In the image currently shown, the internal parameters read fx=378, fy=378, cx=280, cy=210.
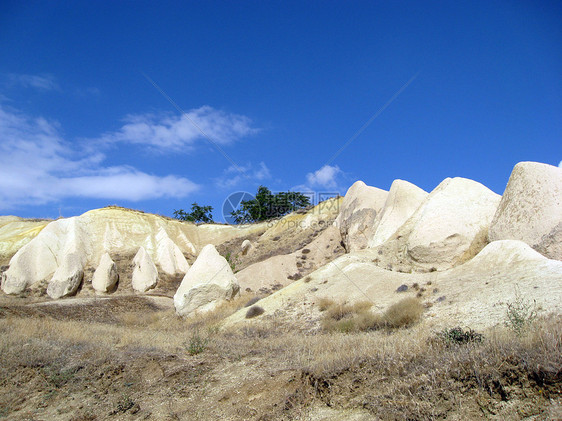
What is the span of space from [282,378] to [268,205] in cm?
5021

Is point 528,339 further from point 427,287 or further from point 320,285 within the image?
point 320,285

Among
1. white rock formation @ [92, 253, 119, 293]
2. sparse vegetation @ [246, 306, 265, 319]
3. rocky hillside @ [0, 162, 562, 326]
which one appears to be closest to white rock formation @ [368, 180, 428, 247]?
rocky hillside @ [0, 162, 562, 326]

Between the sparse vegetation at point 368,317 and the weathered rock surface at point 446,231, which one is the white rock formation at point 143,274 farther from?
the sparse vegetation at point 368,317

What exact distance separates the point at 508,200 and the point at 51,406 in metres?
15.7

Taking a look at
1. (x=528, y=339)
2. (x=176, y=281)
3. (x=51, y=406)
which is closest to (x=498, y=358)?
(x=528, y=339)

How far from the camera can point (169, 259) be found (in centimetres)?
3234

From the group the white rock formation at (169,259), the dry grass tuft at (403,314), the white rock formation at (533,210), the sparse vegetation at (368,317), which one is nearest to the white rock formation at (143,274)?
the white rock formation at (169,259)

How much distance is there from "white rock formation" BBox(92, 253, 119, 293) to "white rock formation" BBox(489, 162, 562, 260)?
25266mm

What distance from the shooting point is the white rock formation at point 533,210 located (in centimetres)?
1265

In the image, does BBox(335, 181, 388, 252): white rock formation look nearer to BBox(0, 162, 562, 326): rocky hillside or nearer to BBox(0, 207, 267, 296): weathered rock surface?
BBox(0, 162, 562, 326): rocky hillside

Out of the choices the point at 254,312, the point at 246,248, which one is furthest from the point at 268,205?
the point at 254,312

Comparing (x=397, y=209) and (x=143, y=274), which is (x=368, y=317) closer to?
(x=397, y=209)

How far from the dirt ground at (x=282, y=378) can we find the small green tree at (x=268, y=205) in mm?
45165

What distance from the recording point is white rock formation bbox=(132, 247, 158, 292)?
28.4 meters
